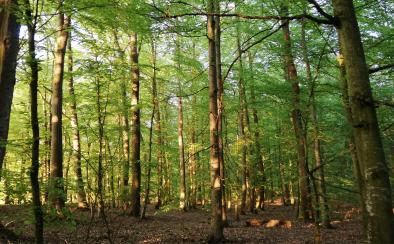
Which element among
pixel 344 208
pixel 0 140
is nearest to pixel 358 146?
pixel 0 140

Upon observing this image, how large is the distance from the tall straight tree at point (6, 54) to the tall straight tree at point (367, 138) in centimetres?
429

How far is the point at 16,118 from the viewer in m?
25.4

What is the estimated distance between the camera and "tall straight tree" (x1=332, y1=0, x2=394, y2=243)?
191cm

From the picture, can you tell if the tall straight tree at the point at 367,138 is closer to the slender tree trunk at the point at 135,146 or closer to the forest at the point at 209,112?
the forest at the point at 209,112

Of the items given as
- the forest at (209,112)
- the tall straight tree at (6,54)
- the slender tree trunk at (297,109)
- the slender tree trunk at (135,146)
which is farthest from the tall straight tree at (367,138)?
the slender tree trunk at (135,146)

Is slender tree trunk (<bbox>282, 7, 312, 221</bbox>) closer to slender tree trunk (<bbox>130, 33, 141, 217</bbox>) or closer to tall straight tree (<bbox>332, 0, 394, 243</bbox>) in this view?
slender tree trunk (<bbox>130, 33, 141, 217</bbox>)

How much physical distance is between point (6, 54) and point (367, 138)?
475cm

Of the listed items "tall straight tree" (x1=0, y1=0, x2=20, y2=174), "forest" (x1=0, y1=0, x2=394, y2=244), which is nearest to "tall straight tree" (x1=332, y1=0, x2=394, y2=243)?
"forest" (x1=0, y1=0, x2=394, y2=244)

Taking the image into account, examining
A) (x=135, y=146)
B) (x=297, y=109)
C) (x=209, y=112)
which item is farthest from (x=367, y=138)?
(x=135, y=146)

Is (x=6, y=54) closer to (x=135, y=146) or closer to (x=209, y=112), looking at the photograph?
(x=209, y=112)

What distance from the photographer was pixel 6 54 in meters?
4.76

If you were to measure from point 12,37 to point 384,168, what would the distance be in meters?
5.02

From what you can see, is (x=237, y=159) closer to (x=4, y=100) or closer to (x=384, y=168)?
(x=4, y=100)

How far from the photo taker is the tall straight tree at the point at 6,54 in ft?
15.3
